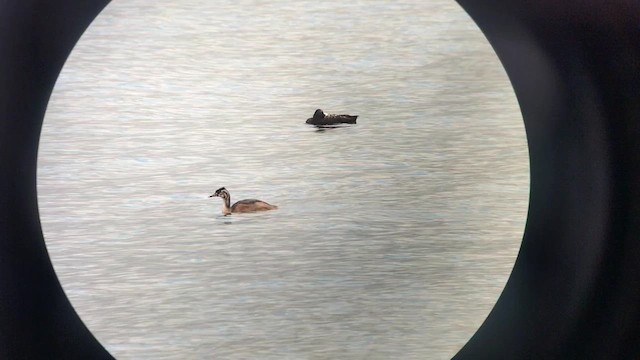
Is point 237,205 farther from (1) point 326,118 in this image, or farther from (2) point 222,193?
(1) point 326,118

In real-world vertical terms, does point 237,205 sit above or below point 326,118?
below

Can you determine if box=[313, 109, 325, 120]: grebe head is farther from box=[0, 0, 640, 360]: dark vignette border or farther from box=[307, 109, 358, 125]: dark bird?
box=[0, 0, 640, 360]: dark vignette border

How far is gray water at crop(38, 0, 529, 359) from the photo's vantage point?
0.88 metres

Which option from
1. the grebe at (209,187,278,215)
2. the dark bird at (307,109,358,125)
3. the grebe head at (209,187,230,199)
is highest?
the dark bird at (307,109,358,125)

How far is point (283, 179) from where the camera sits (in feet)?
2.96

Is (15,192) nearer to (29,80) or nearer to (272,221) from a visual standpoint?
(29,80)

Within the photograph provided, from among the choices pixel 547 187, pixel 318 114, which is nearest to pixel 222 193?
pixel 318 114

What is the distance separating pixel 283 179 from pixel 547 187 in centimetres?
42

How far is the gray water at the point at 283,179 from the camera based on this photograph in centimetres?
88

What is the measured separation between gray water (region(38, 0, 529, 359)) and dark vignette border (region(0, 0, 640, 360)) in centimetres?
3

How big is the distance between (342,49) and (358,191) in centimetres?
22

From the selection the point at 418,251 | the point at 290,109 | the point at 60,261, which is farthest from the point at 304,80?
the point at 60,261

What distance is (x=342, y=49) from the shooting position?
2.92ft

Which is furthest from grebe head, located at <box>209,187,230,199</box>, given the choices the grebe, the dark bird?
the dark bird
